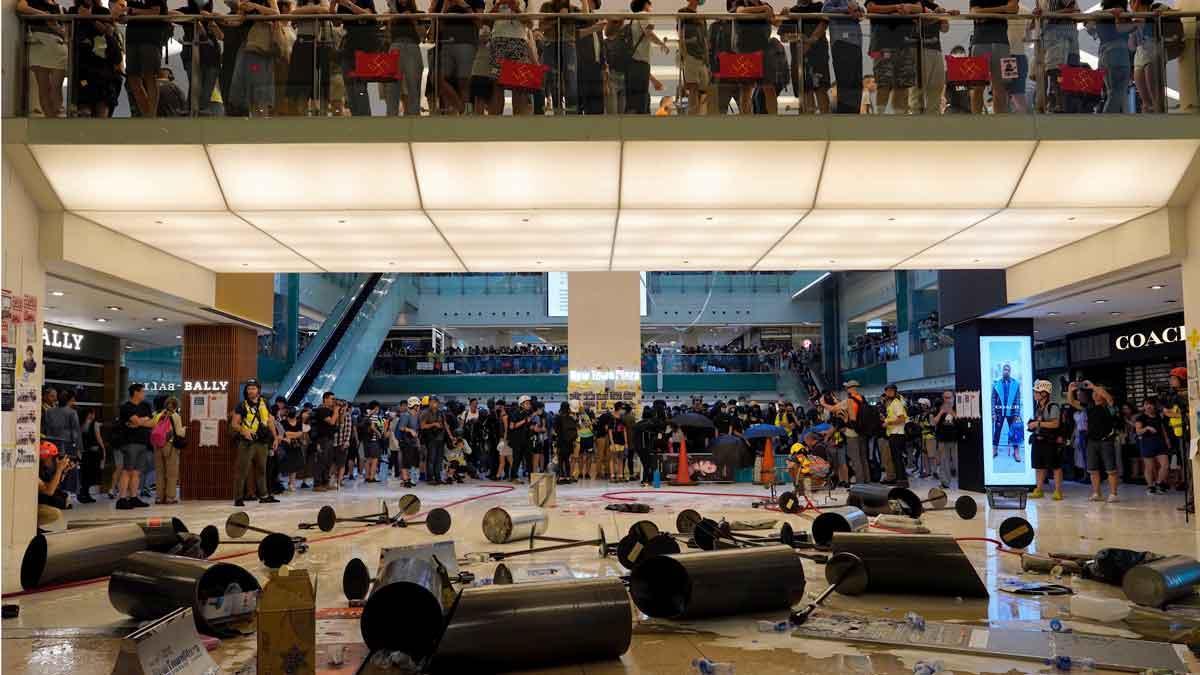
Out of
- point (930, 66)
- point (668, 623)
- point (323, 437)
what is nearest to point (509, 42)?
point (930, 66)

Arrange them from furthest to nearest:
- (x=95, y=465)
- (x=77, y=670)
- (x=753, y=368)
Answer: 1. (x=753, y=368)
2. (x=95, y=465)
3. (x=77, y=670)

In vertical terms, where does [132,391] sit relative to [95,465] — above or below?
above

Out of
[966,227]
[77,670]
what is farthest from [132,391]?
[966,227]

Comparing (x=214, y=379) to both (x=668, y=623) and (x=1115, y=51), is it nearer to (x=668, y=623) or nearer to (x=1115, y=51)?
(x=668, y=623)

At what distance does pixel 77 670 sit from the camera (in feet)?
14.7

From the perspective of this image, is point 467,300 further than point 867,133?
Yes

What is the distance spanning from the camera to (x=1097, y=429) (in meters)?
14.5

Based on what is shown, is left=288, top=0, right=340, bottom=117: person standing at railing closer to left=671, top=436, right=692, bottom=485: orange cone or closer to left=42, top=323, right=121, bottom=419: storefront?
left=42, top=323, right=121, bottom=419: storefront

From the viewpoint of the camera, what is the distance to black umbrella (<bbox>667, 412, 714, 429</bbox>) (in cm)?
1878

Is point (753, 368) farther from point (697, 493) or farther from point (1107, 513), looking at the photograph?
point (1107, 513)

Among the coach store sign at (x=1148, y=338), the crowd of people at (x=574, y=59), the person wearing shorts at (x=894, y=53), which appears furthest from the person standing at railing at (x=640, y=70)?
the coach store sign at (x=1148, y=338)

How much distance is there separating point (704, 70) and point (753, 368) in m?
25.4

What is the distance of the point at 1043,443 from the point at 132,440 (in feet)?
47.4

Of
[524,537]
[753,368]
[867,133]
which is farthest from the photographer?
[753,368]
